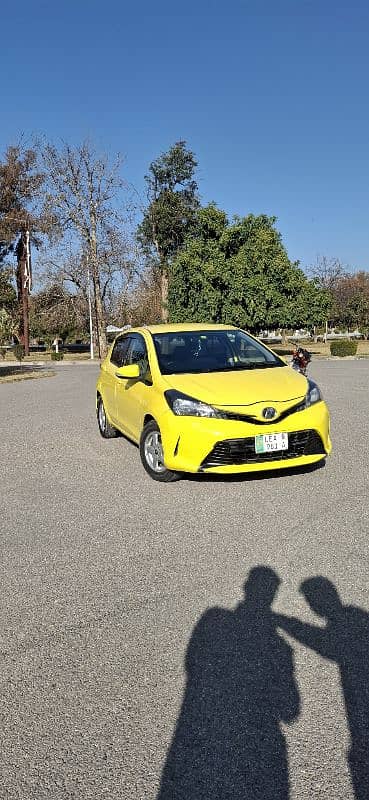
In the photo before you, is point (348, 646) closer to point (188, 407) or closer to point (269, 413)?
point (269, 413)

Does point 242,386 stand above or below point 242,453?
above

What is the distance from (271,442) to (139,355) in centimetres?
240

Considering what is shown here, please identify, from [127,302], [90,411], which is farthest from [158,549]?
[127,302]

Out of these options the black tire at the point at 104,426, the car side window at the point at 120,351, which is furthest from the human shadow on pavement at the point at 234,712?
the black tire at the point at 104,426

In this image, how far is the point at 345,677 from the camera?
2732mm

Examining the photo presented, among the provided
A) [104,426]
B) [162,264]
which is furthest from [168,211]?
[104,426]

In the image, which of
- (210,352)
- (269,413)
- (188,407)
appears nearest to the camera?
(269,413)

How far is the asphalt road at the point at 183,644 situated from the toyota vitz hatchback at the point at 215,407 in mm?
339

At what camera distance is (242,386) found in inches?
241

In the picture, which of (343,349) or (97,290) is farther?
(97,290)

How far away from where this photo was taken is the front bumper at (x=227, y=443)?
5.64m

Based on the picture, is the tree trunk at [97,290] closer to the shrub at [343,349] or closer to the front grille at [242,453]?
the shrub at [343,349]

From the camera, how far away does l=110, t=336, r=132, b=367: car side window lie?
8195 millimetres

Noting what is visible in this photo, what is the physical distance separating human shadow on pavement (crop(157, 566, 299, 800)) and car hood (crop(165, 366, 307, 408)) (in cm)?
266
